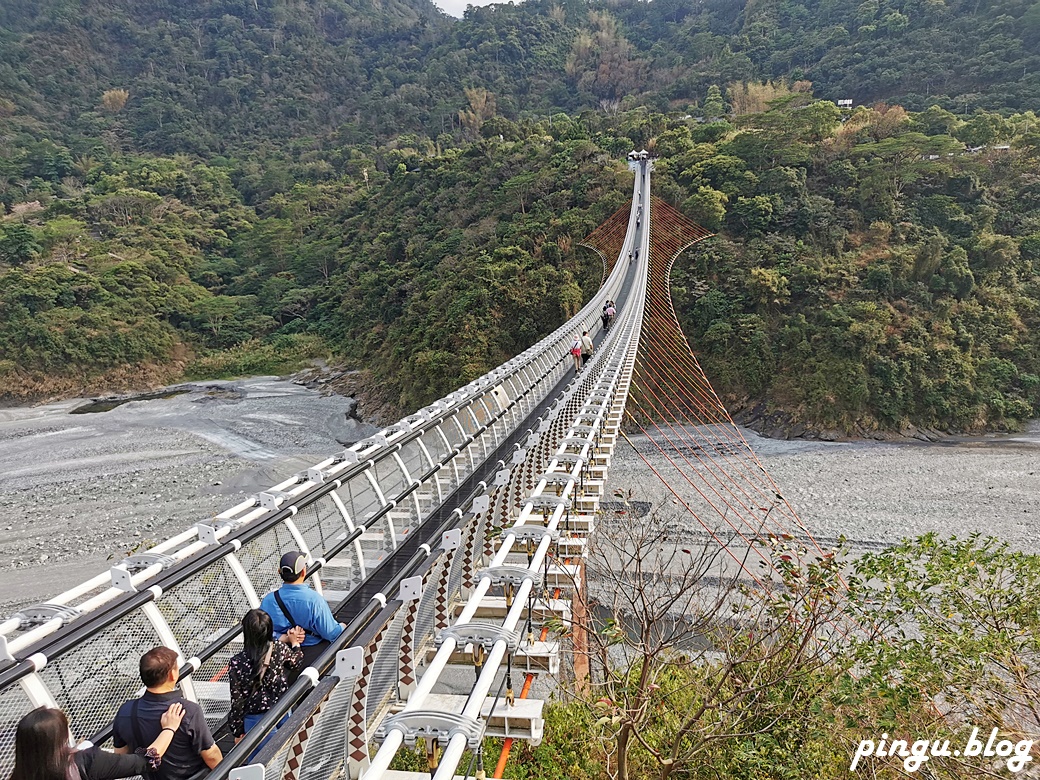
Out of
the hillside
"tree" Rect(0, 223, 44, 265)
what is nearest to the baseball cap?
"tree" Rect(0, 223, 44, 265)

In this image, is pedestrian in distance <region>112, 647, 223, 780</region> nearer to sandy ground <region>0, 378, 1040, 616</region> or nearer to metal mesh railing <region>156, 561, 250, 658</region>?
metal mesh railing <region>156, 561, 250, 658</region>

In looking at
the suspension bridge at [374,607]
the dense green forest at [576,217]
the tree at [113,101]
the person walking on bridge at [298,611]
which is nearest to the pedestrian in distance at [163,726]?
the suspension bridge at [374,607]

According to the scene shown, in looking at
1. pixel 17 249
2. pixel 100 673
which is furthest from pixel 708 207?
pixel 17 249

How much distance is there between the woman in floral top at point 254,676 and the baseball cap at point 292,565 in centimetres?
29

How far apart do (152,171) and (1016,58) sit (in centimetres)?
6415

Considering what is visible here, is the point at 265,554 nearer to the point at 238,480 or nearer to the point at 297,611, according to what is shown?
the point at 297,611

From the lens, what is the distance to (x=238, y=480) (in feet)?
64.3

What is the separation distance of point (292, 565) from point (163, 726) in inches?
32.3

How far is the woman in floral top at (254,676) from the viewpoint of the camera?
101 inches

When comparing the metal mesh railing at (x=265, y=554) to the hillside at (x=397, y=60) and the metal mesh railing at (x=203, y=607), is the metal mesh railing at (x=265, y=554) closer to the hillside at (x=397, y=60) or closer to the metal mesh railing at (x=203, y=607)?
the metal mesh railing at (x=203, y=607)

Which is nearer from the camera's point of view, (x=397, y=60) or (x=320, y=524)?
(x=320, y=524)

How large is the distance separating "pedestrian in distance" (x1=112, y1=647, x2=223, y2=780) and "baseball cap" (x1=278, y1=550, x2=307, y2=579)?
681mm

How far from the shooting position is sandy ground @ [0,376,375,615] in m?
14.9

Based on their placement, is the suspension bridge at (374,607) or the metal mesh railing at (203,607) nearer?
the suspension bridge at (374,607)
